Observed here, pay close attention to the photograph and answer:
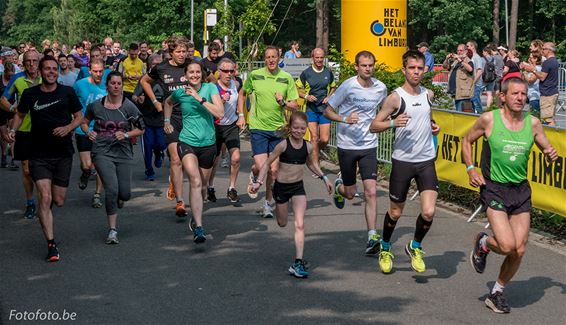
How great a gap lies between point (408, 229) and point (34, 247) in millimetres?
4143

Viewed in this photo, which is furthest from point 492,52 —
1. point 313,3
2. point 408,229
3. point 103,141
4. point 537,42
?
point 313,3

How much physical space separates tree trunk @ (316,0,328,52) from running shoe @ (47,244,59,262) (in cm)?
4236

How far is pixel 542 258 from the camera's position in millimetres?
9305

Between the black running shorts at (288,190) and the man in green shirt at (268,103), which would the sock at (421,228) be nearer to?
the black running shorts at (288,190)

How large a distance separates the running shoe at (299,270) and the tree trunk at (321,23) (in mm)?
42940

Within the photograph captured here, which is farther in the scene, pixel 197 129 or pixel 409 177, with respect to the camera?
pixel 197 129

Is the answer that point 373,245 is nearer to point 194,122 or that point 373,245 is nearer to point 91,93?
point 194,122

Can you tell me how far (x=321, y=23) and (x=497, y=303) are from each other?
4685 centimetres

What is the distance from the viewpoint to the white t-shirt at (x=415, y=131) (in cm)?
850

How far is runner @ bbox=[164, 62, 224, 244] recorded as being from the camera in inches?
393

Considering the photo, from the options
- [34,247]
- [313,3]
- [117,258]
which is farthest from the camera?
[313,3]

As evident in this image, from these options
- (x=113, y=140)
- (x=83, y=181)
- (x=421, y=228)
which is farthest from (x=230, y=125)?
(x=421, y=228)

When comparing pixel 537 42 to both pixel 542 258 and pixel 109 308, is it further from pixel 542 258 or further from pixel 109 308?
pixel 109 308

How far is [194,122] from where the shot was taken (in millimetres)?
10344
